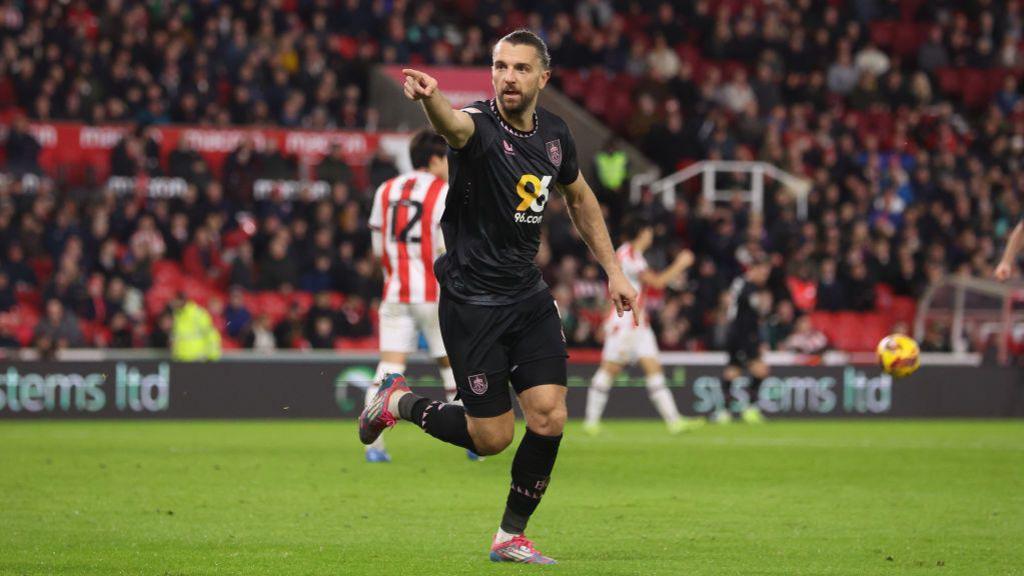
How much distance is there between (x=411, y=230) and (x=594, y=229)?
198 inches

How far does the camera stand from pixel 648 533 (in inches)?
343

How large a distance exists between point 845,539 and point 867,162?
2007 centimetres

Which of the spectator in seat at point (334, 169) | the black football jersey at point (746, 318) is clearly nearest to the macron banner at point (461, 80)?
the spectator in seat at point (334, 169)

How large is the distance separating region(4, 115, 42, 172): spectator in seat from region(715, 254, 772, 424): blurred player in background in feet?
32.7

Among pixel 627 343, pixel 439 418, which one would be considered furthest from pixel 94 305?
pixel 439 418

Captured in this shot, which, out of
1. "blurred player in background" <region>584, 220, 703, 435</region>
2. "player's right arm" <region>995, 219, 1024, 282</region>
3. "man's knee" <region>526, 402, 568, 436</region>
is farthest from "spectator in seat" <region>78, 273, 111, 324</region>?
"man's knee" <region>526, 402, 568, 436</region>

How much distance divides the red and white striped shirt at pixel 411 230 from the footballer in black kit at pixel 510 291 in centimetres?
490

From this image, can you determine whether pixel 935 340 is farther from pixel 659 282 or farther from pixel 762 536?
pixel 762 536

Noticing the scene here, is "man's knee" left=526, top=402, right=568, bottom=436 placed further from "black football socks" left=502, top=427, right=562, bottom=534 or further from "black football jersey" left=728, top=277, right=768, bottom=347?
"black football jersey" left=728, top=277, right=768, bottom=347

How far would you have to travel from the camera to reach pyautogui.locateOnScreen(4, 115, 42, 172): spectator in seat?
22.1 metres

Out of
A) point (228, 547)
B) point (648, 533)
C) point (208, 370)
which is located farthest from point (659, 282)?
point (228, 547)

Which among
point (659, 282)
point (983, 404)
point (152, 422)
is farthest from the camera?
point (983, 404)

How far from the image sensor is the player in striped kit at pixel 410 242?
494 inches

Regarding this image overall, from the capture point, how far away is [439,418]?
7.77 m
